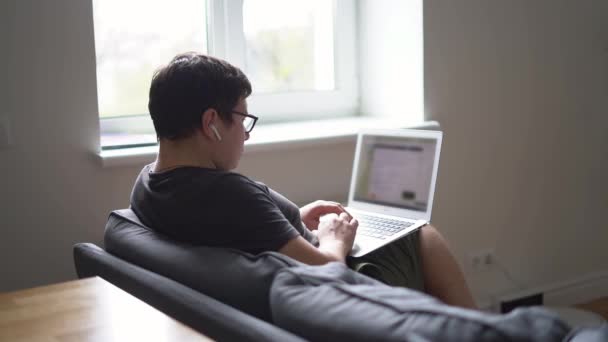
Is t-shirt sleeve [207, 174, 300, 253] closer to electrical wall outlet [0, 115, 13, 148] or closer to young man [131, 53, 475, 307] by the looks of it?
young man [131, 53, 475, 307]

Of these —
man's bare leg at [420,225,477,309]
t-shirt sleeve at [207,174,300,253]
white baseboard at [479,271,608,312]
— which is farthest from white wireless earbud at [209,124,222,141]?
white baseboard at [479,271,608,312]

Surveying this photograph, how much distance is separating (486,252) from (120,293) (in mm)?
1971

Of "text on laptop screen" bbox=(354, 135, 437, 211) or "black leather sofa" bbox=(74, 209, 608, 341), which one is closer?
"black leather sofa" bbox=(74, 209, 608, 341)

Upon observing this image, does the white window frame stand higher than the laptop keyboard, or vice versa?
the white window frame

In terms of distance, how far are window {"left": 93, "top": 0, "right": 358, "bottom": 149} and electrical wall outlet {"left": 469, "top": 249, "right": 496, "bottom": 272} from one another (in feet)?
2.43

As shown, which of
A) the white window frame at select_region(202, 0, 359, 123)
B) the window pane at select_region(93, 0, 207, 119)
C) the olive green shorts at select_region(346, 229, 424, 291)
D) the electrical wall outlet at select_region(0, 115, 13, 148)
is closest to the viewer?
the olive green shorts at select_region(346, 229, 424, 291)

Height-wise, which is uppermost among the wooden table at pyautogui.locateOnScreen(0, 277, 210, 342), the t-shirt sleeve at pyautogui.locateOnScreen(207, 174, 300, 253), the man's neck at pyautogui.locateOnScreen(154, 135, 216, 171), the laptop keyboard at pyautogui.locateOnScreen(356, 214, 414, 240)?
the man's neck at pyautogui.locateOnScreen(154, 135, 216, 171)

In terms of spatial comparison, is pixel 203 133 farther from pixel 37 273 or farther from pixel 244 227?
pixel 37 273

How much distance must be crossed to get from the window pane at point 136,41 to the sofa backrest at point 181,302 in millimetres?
1037

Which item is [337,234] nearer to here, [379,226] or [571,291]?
[379,226]

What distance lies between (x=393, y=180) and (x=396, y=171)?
0.10 feet

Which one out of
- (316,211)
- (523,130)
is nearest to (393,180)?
(316,211)

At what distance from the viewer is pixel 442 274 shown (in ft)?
6.96

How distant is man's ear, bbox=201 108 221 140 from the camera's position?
173 cm
